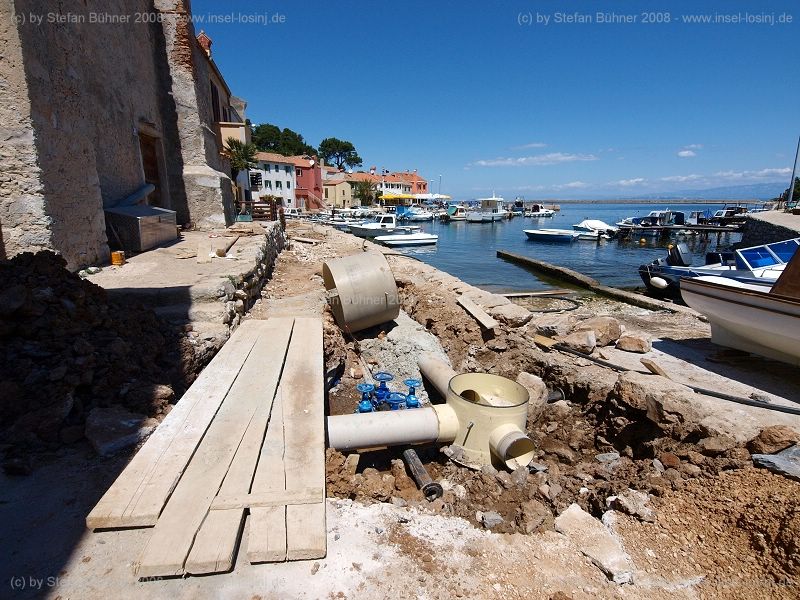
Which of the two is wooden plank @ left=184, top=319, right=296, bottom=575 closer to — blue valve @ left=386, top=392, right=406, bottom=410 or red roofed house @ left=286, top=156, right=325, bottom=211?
blue valve @ left=386, top=392, right=406, bottom=410

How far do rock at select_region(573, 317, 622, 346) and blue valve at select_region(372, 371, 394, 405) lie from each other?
3963 millimetres

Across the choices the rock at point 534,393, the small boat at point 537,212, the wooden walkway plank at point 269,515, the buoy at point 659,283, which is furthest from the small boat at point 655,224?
the wooden walkway plank at point 269,515

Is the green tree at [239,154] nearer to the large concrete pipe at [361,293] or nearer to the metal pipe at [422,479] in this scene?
the large concrete pipe at [361,293]

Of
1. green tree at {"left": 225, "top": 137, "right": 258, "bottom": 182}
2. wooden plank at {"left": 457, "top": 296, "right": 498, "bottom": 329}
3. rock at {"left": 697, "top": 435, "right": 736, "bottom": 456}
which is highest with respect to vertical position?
green tree at {"left": 225, "top": 137, "right": 258, "bottom": 182}

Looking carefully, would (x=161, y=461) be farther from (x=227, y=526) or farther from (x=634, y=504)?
(x=634, y=504)

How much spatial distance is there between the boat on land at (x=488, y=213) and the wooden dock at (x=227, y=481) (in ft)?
221

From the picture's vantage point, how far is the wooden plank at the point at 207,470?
214 cm

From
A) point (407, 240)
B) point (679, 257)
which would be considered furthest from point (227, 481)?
point (407, 240)

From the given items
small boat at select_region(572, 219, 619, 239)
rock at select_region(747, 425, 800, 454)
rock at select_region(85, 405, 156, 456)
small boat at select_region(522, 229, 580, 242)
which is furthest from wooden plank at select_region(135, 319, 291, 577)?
small boat at select_region(572, 219, 619, 239)

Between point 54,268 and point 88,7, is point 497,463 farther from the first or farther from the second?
point 88,7

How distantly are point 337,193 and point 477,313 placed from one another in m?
69.8

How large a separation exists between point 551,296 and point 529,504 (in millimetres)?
14399

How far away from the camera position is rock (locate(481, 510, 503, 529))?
3865 mm

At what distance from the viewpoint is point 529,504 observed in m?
4.28
